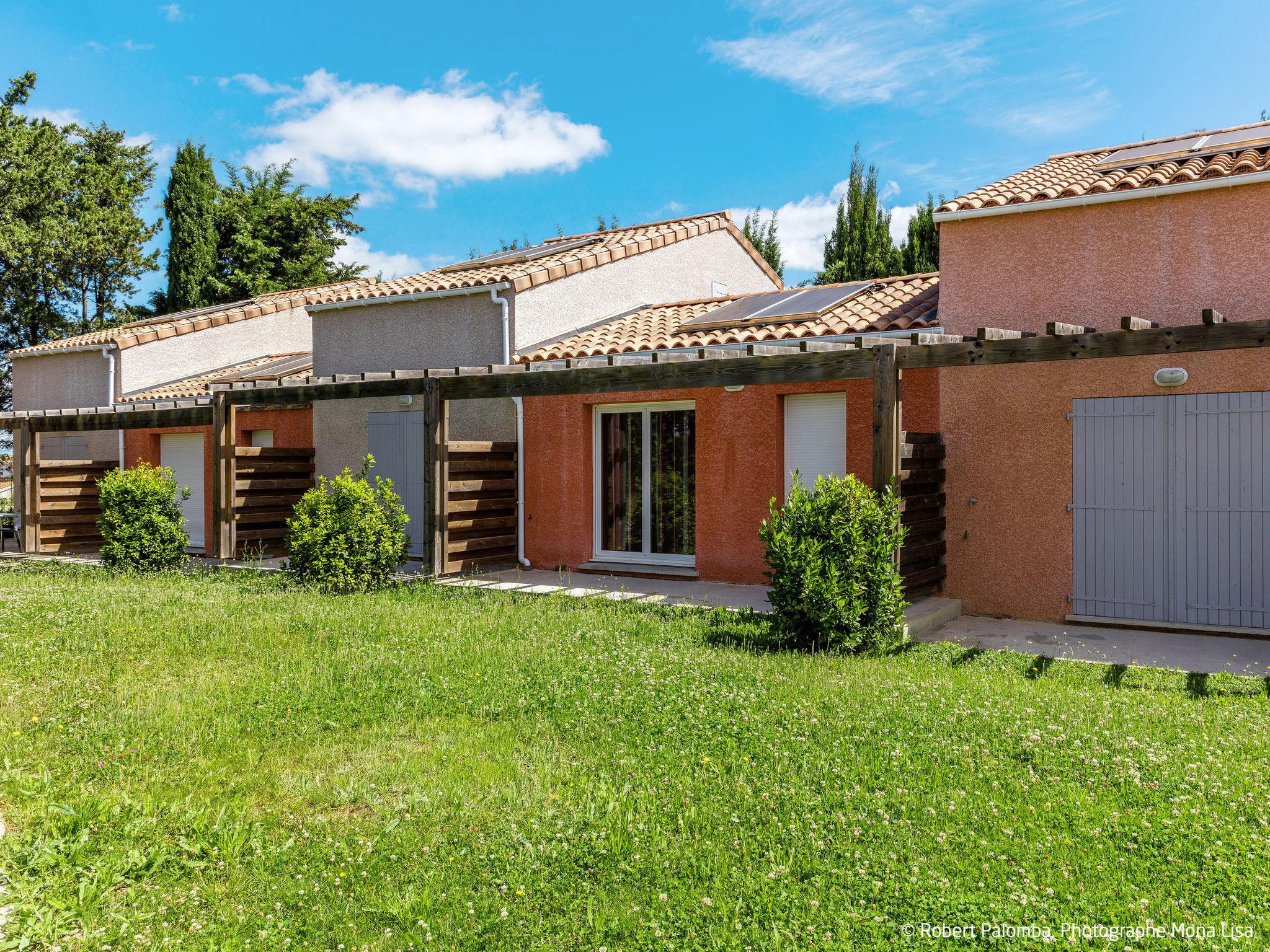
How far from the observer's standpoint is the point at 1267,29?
13453 mm

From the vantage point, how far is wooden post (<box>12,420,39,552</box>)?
1694cm

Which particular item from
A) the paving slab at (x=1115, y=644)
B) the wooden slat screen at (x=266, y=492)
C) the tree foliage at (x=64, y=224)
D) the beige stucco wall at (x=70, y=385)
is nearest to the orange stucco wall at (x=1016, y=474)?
the paving slab at (x=1115, y=644)

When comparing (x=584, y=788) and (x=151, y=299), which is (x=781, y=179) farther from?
(x=584, y=788)

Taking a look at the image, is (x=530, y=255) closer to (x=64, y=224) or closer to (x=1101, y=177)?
(x=1101, y=177)

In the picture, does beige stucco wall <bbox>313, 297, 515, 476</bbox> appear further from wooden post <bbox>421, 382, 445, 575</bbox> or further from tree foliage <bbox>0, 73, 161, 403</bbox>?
tree foliage <bbox>0, 73, 161, 403</bbox>

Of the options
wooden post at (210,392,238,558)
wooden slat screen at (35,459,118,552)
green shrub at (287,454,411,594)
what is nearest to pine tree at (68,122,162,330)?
wooden slat screen at (35,459,118,552)

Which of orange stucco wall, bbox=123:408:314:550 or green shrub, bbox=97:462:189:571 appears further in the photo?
orange stucco wall, bbox=123:408:314:550

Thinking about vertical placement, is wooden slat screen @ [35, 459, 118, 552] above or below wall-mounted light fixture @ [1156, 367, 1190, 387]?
below

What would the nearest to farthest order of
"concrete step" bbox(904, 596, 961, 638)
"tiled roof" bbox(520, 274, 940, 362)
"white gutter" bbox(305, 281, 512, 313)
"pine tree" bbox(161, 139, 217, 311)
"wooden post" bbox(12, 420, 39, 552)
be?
"concrete step" bbox(904, 596, 961, 638)
"tiled roof" bbox(520, 274, 940, 362)
"white gutter" bbox(305, 281, 512, 313)
"wooden post" bbox(12, 420, 39, 552)
"pine tree" bbox(161, 139, 217, 311)

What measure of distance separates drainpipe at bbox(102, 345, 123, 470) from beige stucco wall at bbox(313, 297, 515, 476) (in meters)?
6.12

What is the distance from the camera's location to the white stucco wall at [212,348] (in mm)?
19250

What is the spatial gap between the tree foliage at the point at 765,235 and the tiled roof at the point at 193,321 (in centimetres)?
1656

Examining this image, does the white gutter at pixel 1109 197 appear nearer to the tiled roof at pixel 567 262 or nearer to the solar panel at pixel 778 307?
the solar panel at pixel 778 307

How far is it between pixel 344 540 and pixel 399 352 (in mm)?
4920
